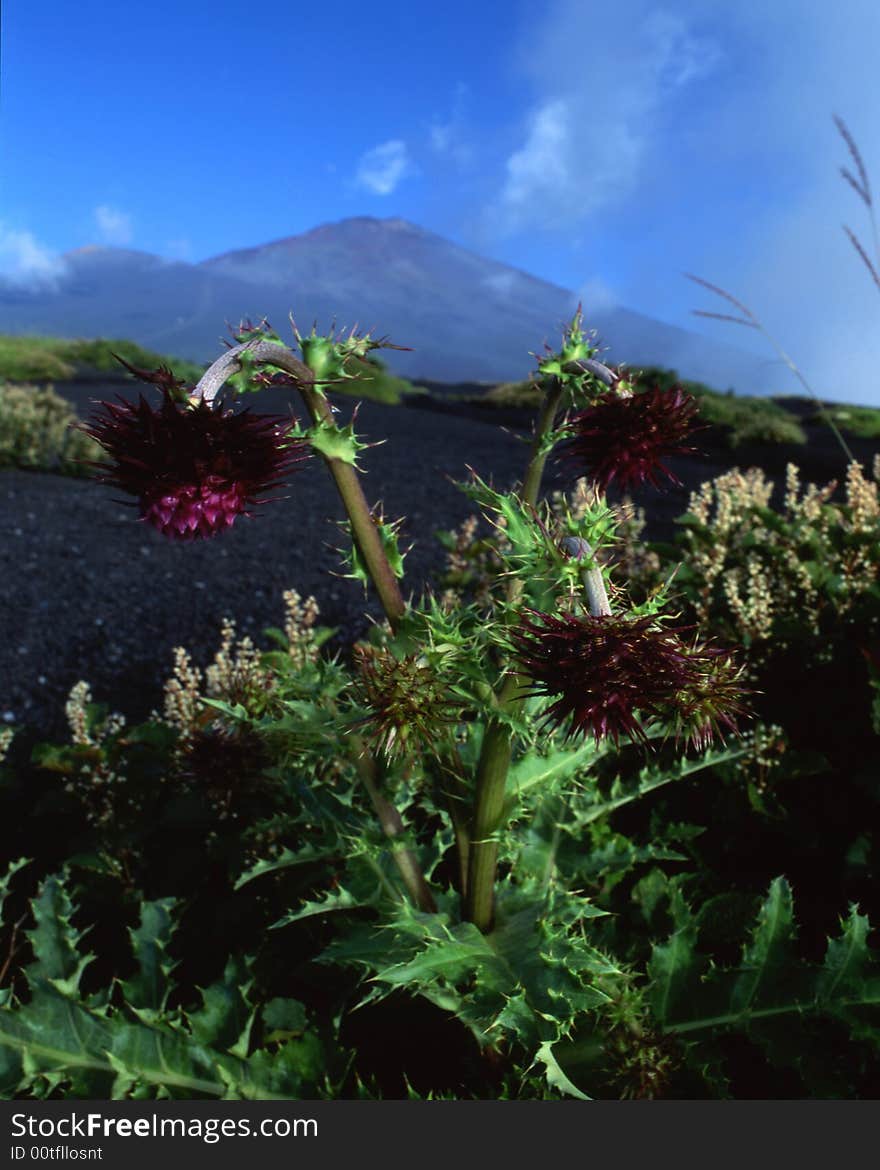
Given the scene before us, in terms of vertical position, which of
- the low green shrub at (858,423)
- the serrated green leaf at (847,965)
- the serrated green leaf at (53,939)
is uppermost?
the low green shrub at (858,423)

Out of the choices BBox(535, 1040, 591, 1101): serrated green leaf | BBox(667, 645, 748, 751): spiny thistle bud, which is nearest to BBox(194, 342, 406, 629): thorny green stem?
BBox(667, 645, 748, 751): spiny thistle bud

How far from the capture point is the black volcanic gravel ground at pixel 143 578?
5121 mm

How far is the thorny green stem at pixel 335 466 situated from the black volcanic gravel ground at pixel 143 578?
4.22 feet

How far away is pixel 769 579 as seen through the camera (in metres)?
3.97

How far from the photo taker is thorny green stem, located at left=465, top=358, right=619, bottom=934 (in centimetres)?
178

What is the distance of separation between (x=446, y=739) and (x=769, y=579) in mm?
2531

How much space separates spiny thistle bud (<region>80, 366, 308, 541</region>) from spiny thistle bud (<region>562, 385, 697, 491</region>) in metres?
0.71

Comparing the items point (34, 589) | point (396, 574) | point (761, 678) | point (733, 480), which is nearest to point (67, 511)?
point (34, 589)

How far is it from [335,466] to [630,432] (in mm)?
581

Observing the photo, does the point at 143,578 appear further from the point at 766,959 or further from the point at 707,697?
the point at 707,697

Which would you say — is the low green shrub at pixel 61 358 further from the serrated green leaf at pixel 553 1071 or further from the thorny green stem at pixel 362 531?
the serrated green leaf at pixel 553 1071

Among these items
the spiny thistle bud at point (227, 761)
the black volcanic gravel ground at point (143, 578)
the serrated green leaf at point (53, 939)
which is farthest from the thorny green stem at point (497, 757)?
the black volcanic gravel ground at point (143, 578)

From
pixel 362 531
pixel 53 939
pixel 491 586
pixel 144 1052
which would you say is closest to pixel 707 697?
pixel 491 586

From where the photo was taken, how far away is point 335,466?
164cm
